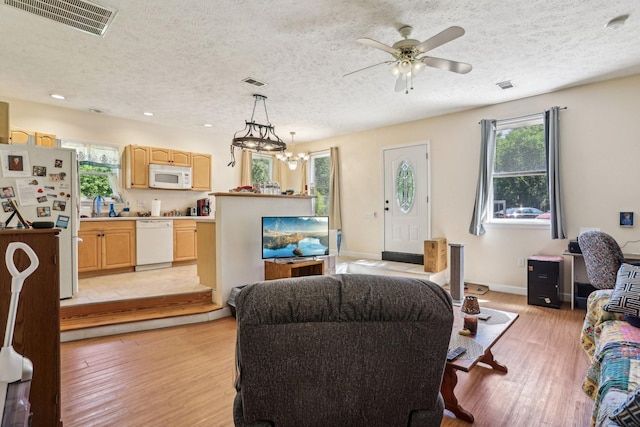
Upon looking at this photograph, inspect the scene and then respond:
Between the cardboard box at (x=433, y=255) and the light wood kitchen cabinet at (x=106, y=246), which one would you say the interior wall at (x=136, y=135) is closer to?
the light wood kitchen cabinet at (x=106, y=246)

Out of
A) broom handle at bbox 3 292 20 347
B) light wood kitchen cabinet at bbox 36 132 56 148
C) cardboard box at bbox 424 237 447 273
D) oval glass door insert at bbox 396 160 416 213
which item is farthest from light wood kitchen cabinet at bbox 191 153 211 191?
broom handle at bbox 3 292 20 347

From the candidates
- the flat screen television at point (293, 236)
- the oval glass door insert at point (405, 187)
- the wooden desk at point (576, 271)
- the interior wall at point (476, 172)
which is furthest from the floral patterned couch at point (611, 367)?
the oval glass door insert at point (405, 187)

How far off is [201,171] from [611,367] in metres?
6.36

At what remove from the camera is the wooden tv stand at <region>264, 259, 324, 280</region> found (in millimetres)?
3869

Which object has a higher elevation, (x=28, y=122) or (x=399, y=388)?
(x=28, y=122)

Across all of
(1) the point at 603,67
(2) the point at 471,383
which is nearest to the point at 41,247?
(2) the point at 471,383

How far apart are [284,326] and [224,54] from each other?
318 centimetres

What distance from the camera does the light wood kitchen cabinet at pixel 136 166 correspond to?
18.3ft

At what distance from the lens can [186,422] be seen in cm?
195

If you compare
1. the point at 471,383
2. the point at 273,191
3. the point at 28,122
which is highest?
the point at 28,122

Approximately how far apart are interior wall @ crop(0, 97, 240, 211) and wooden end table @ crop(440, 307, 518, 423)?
18.3 ft

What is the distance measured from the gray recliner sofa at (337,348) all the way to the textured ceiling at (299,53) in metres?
2.40

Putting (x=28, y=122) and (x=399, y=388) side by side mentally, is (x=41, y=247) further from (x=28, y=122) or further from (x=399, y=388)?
(x=28, y=122)

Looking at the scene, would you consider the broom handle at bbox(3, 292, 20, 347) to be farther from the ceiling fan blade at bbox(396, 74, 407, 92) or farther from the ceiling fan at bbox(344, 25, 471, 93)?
the ceiling fan blade at bbox(396, 74, 407, 92)
